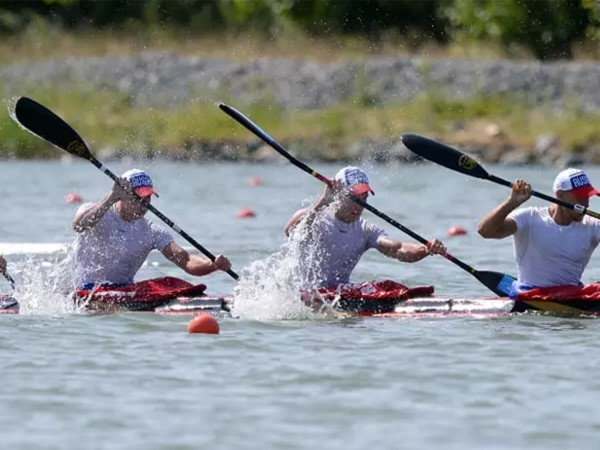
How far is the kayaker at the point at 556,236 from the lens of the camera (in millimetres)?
13016

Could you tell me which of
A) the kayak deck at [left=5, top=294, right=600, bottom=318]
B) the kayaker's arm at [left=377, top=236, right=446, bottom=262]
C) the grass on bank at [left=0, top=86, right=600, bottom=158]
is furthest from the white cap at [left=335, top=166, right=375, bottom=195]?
the grass on bank at [left=0, top=86, right=600, bottom=158]

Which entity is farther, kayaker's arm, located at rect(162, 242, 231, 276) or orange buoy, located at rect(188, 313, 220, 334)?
kayaker's arm, located at rect(162, 242, 231, 276)

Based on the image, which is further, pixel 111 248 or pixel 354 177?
pixel 111 248

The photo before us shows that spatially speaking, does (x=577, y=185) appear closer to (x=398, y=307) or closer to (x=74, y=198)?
(x=398, y=307)

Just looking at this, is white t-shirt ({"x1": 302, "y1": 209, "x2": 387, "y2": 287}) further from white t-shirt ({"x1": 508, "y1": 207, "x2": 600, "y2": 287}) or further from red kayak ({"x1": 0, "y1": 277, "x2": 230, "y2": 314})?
white t-shirt ({"x1": 508, "y1": 207, "x2": 600, "y2": 287})

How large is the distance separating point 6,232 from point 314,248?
32.9ft

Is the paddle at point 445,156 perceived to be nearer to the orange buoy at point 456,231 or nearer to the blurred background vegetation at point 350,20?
the orange buoy at point 456,231

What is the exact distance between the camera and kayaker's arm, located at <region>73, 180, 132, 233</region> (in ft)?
43.5

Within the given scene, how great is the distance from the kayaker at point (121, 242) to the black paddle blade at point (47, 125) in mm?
1252

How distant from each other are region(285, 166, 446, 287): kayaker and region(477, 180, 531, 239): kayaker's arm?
536mm

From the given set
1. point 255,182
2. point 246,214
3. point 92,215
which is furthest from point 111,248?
point 255,182

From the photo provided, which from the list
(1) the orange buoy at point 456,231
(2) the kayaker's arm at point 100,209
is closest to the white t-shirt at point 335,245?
(2) the kayaker's arm at point 100,209

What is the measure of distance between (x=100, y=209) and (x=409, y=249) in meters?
2.52

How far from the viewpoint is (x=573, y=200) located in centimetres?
1302
